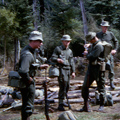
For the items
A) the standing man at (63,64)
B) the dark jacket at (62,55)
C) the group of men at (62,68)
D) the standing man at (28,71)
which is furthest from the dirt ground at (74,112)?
the dark jacket at (62,55)

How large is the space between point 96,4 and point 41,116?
833 inches

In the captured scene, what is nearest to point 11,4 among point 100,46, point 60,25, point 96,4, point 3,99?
point 60,25

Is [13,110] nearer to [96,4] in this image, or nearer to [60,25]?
[60,25]

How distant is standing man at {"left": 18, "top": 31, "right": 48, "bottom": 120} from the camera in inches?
166

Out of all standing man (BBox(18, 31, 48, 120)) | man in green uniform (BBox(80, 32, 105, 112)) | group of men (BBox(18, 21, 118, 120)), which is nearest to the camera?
standing man (BBox(18, 31, 48, 120))

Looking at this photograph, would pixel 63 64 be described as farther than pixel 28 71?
Yes

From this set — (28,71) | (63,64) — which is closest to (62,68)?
(63,64)

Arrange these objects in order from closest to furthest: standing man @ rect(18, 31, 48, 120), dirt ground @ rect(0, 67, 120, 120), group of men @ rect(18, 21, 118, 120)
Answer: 1. standing man @ rect(18, 31, 48, 120)
2. group of men @ rect(18, 21, 118, 120)
3. dirt ground @ rect(0, 67, 120, 120)

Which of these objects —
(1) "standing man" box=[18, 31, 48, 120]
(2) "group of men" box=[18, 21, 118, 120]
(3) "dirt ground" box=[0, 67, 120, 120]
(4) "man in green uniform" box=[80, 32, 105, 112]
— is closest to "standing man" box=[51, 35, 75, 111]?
(2) "group of men" box=[18, 21, 118, 120]

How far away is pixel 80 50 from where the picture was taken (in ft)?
88.0

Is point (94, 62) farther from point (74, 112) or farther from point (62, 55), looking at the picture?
point (74, 112)

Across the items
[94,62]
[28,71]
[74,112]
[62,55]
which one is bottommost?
[74,112]

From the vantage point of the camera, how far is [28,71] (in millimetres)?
4297

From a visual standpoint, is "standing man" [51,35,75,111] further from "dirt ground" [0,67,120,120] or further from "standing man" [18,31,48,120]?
"standing man" [18,31,48,120]
